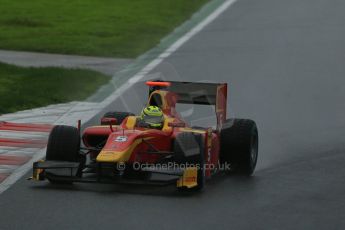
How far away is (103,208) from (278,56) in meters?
13.7

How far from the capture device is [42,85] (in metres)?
21.8

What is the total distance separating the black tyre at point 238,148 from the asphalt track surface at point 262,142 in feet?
0.79

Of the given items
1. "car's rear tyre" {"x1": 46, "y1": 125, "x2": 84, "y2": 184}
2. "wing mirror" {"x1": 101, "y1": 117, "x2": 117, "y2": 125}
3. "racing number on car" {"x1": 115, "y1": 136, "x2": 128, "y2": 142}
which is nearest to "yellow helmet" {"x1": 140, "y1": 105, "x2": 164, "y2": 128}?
"wing mirror" {"x1": 101, "y1": 117, "x2": 117, "y2": 125}

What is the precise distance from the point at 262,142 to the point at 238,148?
2643 mm

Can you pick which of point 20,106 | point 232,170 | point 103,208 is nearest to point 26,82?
point 20,106

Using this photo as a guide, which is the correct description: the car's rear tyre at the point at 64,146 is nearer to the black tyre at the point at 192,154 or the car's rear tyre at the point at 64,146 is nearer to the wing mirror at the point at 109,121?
the wing mirror at the point at 109,121

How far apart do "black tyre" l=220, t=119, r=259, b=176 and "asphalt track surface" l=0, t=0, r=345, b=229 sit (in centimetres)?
24

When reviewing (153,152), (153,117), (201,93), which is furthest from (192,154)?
(201,93)

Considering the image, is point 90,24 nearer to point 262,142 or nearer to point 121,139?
point 262,142

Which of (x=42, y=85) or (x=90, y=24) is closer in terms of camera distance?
(x=42, y=85)

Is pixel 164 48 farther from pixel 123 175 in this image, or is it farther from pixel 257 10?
pixel 123 175

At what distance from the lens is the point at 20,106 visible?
20094 mm

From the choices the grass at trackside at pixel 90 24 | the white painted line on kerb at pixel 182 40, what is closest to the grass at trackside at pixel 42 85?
the white painted line on kerb at pixel 182 40

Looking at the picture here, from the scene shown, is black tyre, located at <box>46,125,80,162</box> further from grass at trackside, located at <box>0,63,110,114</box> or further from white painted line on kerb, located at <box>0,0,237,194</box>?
grass at trackside, located at <box>0,63,110,114</box>
